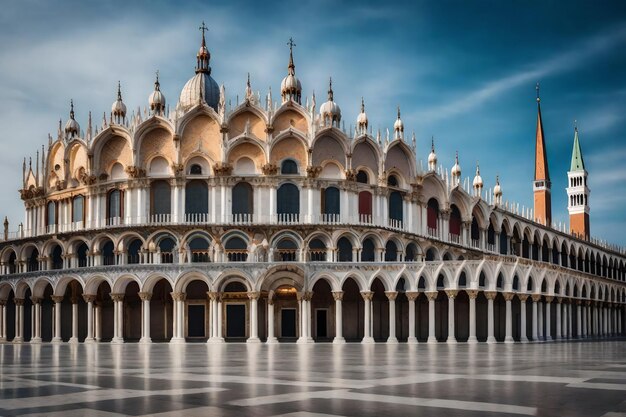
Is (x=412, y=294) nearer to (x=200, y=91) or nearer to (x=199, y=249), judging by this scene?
(x=199, y=249)

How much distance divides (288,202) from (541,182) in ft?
221

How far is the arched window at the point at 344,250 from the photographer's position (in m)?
63.9

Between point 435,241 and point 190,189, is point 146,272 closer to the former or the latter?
point 190,189

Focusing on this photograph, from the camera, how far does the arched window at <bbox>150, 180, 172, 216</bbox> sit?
6494cm

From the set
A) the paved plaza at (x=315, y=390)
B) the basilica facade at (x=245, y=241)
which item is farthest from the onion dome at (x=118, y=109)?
the paved plaza at (x=315, y=390)

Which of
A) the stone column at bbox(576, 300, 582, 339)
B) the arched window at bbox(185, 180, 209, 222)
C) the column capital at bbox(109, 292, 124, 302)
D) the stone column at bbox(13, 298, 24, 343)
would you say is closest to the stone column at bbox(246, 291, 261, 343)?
the arched window at bbox(185, 180, 209, 222)

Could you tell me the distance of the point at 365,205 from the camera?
66.6 meters

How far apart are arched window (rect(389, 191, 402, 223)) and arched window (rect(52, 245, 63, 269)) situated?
1101 inches

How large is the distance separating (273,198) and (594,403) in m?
49.1

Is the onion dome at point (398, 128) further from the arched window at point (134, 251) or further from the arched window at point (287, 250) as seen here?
the arched window at point (134, 251)

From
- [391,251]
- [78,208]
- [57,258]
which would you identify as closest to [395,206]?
[391,251]

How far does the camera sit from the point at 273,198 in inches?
2520

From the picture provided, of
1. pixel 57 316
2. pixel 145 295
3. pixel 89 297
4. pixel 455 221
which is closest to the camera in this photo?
pixel 145 295

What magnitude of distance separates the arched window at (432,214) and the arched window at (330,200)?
33.9 feet
